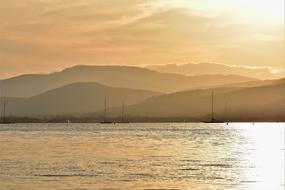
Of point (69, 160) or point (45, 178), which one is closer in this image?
point (45, 178)

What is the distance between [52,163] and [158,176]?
19.4 meters

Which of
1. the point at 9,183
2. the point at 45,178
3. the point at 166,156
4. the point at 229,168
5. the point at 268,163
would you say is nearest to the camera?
the point at 9,183

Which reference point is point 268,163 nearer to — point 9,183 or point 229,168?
point 229,168

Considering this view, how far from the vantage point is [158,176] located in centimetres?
6581

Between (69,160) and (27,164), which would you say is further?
(69,160)

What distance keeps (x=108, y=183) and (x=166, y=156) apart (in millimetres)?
38075

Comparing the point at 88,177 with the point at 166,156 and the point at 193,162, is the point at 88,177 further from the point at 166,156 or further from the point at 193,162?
the point at 166,156

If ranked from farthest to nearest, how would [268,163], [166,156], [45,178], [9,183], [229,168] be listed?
[166,156]
[268,163]
[229,168]
[45,178]
[9,183]

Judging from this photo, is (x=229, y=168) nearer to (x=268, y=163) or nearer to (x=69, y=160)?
(x=268, y=163)

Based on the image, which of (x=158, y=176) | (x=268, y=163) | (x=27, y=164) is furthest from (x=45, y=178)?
(x=268, y=163)

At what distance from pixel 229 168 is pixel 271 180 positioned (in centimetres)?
1343

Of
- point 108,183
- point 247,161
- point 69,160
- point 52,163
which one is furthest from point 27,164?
point 247,161

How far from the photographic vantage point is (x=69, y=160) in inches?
3410

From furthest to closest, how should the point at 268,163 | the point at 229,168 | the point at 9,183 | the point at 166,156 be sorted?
the point at 166,156
the point at 268,163
the point at 229,168
the point at 9,183
